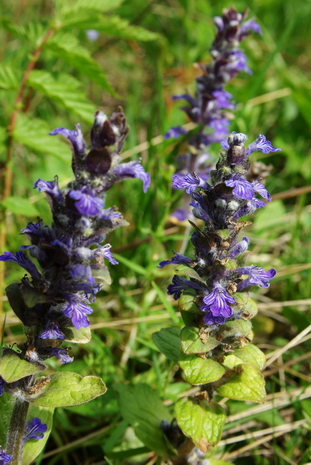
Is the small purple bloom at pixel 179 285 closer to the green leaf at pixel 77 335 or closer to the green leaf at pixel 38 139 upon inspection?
the green leaf at pixel 77 335

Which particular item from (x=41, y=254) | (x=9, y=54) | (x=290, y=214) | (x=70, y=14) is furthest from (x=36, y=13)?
(x=41, y=254)

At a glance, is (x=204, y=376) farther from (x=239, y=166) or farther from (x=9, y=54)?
(x=9, y=54)

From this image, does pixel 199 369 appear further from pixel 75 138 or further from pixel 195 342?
pixel 75 138

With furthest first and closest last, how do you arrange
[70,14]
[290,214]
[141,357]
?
[290,214] → [70,14] → [141,357]

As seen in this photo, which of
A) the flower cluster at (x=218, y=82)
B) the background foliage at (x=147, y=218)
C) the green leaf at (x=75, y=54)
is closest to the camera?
the background foliage at (x=147, y=218)

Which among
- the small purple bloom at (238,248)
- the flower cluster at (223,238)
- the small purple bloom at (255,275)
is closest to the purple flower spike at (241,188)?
the flower cluster at (223,238)

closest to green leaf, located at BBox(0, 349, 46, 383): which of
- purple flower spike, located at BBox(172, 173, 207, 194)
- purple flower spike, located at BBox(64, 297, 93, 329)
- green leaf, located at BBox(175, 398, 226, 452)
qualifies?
purple flower spike, located at BBox(64, 297, 93, 329)
